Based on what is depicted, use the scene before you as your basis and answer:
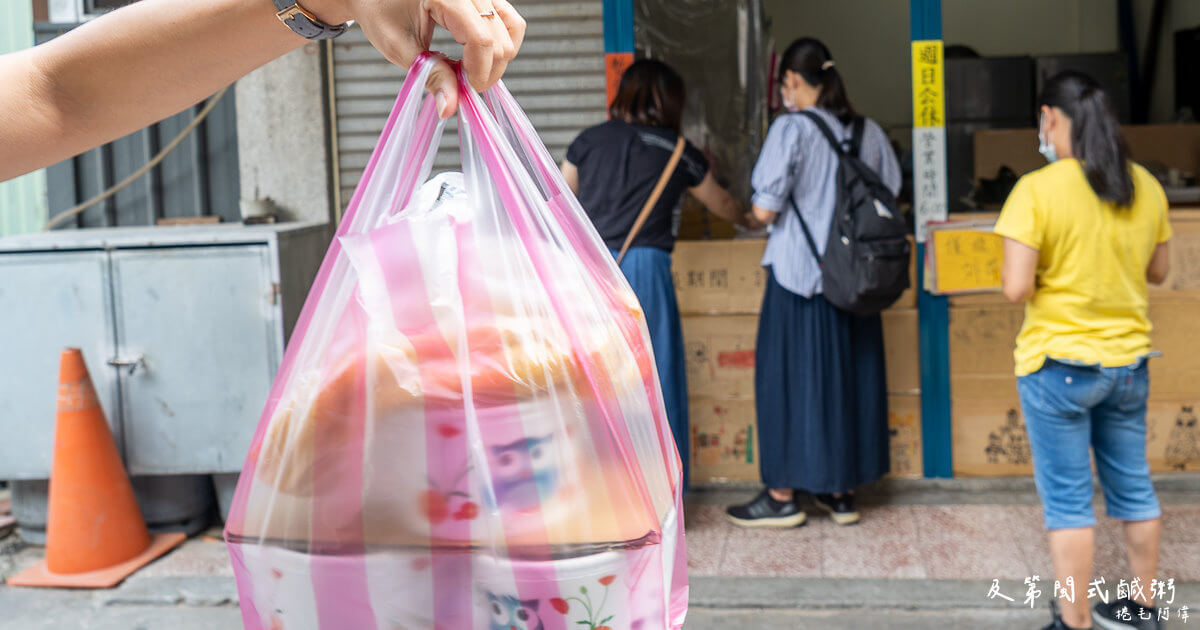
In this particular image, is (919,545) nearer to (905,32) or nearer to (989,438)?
(989,438)

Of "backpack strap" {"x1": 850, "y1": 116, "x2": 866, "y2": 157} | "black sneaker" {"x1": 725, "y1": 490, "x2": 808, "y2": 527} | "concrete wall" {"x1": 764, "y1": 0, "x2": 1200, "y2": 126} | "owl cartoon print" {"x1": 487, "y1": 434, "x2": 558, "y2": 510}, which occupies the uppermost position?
"concrete wall" {"x1": 764, "y1": 0, "x2": 1200, "y2": 126}

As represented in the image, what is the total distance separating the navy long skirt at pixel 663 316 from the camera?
14.5 feet

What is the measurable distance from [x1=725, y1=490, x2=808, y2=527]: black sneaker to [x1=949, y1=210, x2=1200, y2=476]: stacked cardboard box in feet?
2.81

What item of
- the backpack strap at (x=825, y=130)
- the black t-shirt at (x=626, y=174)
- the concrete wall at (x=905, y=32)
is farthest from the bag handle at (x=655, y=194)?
the concrete wall at (x=905, y=32)

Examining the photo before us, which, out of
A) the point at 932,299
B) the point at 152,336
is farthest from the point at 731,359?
the point at 152,336

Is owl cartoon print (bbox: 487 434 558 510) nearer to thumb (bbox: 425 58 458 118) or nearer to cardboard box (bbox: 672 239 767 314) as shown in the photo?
thumb (bbox: 425 58 458 118)

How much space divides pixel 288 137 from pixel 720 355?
2.27 m

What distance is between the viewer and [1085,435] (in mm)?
3287

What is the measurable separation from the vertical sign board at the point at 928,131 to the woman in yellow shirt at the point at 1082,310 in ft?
4.49

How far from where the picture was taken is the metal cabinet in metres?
4.53

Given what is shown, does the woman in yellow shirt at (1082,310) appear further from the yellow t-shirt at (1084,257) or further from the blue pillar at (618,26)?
the blue pillar at (618,26)

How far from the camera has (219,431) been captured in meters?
4.60

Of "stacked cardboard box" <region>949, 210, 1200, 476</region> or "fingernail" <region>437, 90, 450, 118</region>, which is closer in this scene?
"fingernail" <region>437, 90, 450, 118</region>

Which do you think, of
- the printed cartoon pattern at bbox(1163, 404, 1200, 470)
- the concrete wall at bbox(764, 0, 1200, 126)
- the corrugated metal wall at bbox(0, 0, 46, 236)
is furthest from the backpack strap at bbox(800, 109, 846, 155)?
the concrete wall at bbox(764, 0, 1200, 126)
